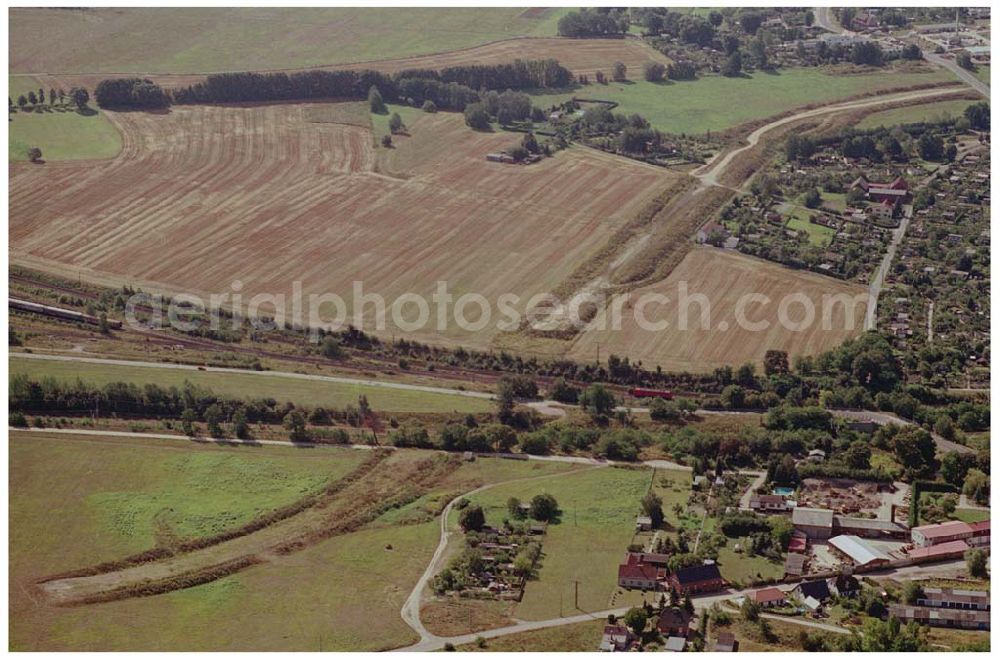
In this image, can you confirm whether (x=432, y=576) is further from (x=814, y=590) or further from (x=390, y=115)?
(x=390, y=115)

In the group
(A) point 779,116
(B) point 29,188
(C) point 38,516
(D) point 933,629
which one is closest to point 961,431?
(D) point 933,629

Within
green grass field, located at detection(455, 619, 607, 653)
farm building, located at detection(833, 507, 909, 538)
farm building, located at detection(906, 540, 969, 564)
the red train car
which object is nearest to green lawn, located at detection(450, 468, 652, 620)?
green grass field, located at detection(455, 619, 607, 653)

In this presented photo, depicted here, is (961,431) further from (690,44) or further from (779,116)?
(690,44)

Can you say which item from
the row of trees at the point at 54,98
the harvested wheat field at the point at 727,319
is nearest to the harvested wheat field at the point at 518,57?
the row of trees at the point at 54,98

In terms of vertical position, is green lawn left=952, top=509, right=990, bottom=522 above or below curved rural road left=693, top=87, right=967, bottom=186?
below

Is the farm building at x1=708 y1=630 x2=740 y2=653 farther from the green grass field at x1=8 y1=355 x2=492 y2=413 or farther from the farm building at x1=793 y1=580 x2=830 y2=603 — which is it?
the green grass field at x1=8 y1=355 x2=492 y2=413

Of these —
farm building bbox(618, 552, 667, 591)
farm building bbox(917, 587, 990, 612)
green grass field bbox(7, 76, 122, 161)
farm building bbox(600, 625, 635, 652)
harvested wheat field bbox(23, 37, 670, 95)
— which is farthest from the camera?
harvested wheat field bbox(23, 37, 670, 95)
